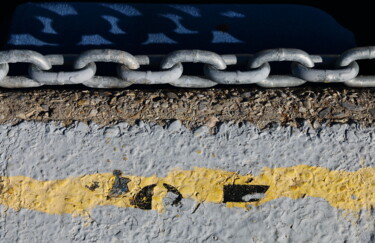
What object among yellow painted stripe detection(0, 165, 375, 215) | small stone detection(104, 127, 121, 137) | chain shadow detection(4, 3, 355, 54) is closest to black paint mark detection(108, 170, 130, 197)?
yellow painted stripe detection(0, 165, 375, 215)

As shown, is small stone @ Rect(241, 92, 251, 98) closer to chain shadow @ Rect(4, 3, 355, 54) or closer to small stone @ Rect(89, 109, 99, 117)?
chain shadow @ Rect(4, 3, 355, 54)

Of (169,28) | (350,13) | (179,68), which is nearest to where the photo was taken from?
(179,68)

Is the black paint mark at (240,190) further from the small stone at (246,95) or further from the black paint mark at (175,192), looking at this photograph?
the small stone at (246,95)

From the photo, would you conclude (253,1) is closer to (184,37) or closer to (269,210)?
(184,37)

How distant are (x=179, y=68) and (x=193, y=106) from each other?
18 cm

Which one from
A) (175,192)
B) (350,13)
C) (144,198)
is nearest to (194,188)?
(175,192)

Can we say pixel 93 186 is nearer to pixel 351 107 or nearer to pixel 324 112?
pixel 324 112

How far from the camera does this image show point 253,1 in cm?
294

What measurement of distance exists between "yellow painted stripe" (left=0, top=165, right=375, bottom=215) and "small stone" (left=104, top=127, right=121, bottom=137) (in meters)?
0.14

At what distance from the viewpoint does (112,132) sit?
1.80 m

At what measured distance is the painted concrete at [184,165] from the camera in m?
1.72

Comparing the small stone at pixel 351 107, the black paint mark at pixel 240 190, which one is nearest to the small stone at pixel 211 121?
the black paint mark at pixel 240 190

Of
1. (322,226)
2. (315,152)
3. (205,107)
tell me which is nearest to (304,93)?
(315,152)

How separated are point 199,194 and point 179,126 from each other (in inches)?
9.9
